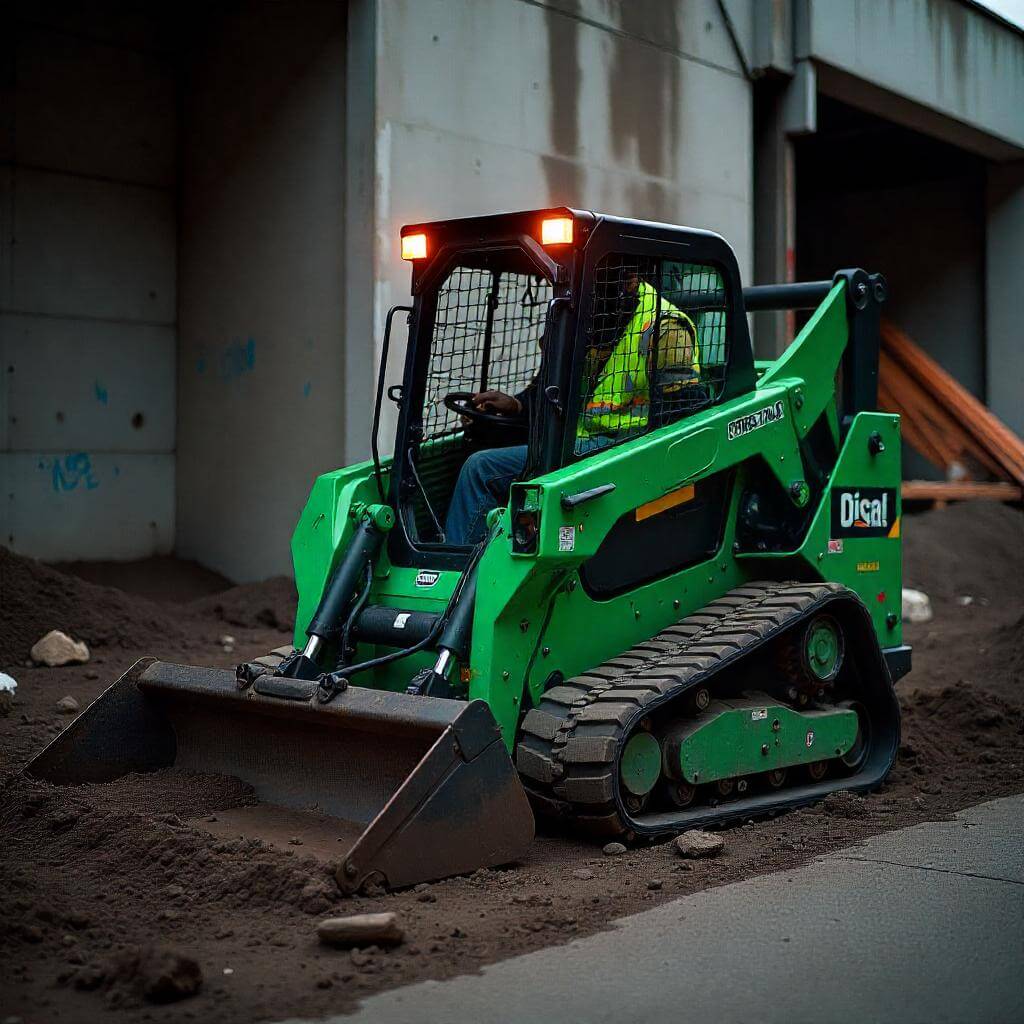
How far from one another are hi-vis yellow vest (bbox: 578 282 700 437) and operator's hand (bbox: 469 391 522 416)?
0.48 m

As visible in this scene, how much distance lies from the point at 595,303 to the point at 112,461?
6922mm

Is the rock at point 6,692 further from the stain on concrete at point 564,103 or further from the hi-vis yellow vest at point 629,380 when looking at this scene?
the stain on concrete at point 564,103

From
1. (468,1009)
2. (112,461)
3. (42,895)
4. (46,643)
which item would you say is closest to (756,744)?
(468,1009)

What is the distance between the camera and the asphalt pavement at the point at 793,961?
134 inches

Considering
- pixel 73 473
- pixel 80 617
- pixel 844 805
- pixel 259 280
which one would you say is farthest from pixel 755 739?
pixel 73 473

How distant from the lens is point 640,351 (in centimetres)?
552

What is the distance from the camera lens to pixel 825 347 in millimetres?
6465

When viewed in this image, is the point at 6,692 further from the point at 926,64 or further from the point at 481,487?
the point at 926,64

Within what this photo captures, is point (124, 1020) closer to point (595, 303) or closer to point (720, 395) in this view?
point (595, 303)

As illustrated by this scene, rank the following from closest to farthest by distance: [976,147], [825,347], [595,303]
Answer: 1. [595,303]
2. [825,347]
3. [976,147]

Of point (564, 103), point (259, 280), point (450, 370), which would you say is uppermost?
point (564, 103)

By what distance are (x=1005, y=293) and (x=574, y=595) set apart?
13558 mm

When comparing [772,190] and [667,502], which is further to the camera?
[772,190]

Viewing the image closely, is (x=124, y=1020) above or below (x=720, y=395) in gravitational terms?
below
